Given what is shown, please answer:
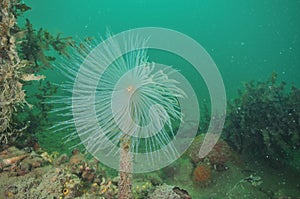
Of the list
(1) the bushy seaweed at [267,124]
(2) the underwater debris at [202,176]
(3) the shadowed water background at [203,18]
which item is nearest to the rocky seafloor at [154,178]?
(2) the underwater debris at [202,176]

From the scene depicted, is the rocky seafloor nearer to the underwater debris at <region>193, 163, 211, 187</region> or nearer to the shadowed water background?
the underwater debris at <region>193, 163, 211, 187</region>

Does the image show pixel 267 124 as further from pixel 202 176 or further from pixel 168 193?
pixel 168 193

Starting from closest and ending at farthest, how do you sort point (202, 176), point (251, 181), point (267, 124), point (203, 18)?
point (251, 181) → point (202, 176) → point (267, 124) → point (203, 18)

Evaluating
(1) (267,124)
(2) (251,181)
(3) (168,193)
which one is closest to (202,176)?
(2) (251,181)

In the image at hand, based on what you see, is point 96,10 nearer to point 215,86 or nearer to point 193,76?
point 193,76

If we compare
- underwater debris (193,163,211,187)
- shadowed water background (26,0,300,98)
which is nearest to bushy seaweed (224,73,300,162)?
underwater debris (193,163,211,187)

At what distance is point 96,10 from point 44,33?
13880cm

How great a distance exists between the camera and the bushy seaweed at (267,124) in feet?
20.5

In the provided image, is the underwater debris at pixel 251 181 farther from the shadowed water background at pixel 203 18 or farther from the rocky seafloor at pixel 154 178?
the shadowed water background at pixel 203 18

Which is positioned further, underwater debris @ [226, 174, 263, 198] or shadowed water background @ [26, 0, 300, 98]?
shadowed water background @ [26, 0, 300, 98]

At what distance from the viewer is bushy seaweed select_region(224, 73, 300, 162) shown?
625 cm

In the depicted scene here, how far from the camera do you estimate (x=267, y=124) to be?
21.5 ft

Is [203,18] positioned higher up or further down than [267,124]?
higher up

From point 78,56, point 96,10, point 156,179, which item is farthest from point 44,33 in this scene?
point 96,10
